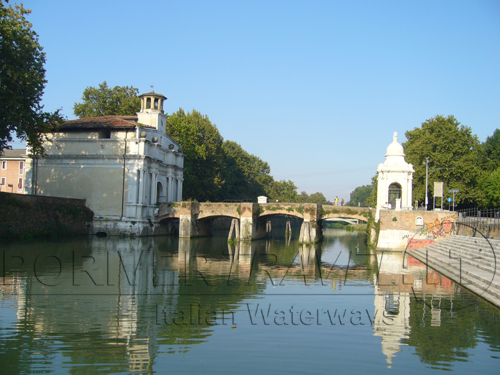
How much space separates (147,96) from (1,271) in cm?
3520

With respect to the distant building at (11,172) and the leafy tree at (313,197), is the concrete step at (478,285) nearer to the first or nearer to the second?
the distant building at (11,172)

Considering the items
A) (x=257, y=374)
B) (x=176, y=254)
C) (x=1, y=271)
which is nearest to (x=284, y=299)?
(x=257, y=374)

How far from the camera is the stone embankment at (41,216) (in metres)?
36.2

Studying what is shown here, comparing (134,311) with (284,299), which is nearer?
(134,311)

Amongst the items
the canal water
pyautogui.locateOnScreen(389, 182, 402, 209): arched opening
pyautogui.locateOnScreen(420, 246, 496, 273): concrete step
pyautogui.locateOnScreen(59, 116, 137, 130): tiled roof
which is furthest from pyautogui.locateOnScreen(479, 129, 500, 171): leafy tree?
the canal water

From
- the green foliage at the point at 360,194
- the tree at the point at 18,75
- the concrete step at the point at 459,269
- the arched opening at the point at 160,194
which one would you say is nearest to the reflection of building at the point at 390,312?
the concrete step at the point at 459,269

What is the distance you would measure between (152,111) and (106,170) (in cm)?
869

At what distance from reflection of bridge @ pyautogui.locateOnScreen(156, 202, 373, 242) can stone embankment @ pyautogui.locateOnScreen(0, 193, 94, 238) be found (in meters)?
8.24

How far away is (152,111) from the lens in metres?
52.0

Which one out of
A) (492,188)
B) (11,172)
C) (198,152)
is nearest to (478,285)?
(492,188)

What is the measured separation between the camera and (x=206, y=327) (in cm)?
1241

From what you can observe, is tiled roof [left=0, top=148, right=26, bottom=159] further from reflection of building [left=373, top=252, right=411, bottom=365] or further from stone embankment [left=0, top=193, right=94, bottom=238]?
reflection of building [left=373, top=252, right=411, bottom=365]

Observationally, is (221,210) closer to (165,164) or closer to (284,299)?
(165,164)

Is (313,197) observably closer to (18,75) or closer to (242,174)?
(242,174)
